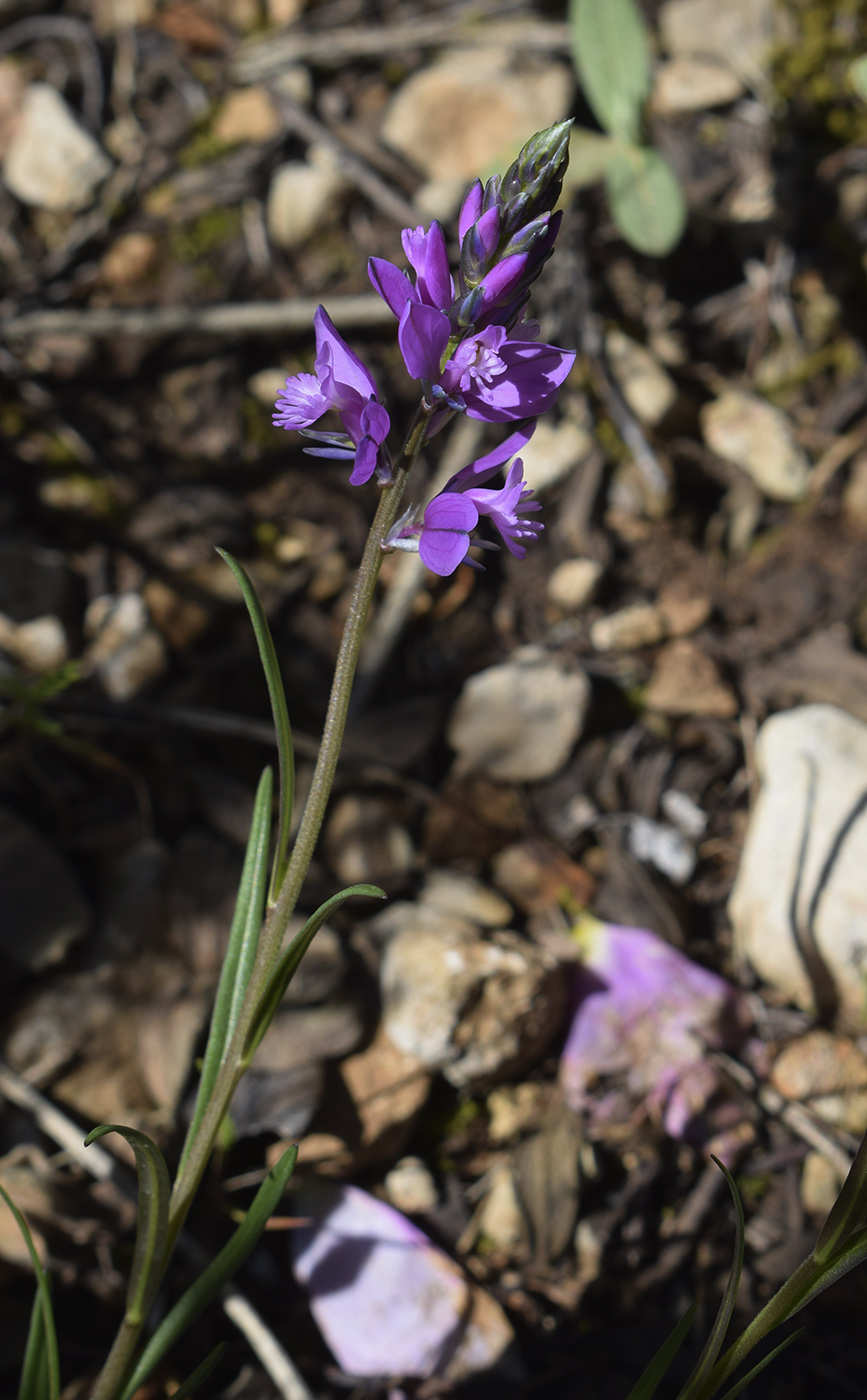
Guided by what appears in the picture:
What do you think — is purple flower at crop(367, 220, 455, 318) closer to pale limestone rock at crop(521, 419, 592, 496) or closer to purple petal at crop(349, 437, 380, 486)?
purple petal at crop(349, 437, 380, 486)

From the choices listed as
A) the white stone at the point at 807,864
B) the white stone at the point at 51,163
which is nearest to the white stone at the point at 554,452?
the white stone at the point at 807,864

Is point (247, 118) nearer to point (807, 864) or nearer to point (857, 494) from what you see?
point (857, 494)

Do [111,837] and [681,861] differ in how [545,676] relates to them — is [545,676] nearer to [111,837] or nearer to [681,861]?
[681,861]

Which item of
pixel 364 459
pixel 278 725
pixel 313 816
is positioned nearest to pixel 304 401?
pixel 364 459

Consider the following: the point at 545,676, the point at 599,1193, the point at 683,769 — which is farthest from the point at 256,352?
the point at 599,1193

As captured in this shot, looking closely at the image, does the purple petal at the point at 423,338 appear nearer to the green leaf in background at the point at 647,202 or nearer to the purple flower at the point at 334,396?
the purple flower at the point at 334,396

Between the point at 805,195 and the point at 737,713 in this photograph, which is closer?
A: the point at 737,713
